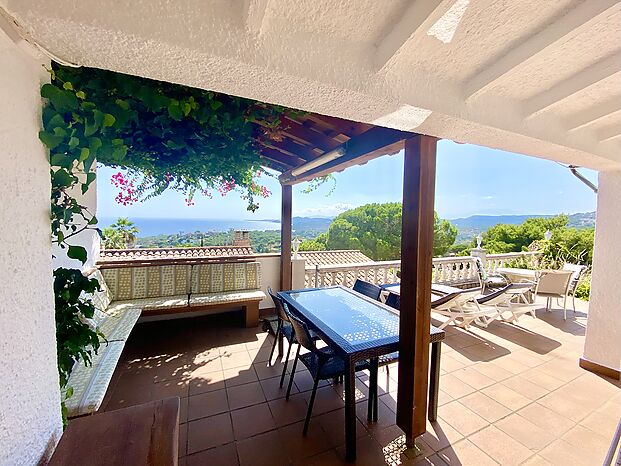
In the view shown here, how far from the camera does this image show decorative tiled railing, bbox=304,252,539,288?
468cm

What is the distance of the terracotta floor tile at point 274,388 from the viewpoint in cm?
241

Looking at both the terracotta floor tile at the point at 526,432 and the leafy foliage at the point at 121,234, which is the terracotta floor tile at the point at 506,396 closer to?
the terracotta floor tile at the point at 526,432

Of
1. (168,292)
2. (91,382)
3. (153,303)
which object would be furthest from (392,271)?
(91,382)

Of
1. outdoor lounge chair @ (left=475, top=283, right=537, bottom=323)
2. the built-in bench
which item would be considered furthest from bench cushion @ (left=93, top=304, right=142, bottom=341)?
outdoor lounge chair @ (left=475, top=283, right=537, bottom=323)

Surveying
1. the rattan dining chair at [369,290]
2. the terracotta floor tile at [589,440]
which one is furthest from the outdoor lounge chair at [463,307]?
the terracotta floor tile at [589,440]

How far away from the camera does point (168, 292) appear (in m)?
3.88

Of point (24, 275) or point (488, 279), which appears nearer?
point (24, 275)

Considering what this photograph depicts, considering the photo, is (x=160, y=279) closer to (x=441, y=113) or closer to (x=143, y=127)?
(x=143, y=127)

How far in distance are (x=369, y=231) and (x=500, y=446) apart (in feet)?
41.7

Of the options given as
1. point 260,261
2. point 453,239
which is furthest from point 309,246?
point 260,261

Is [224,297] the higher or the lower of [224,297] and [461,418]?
the higher

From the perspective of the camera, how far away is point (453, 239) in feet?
41.5

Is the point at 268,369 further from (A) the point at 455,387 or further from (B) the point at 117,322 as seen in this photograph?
(A) the point at 455,387

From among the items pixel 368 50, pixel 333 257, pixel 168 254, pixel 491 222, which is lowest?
pixel 333 257
